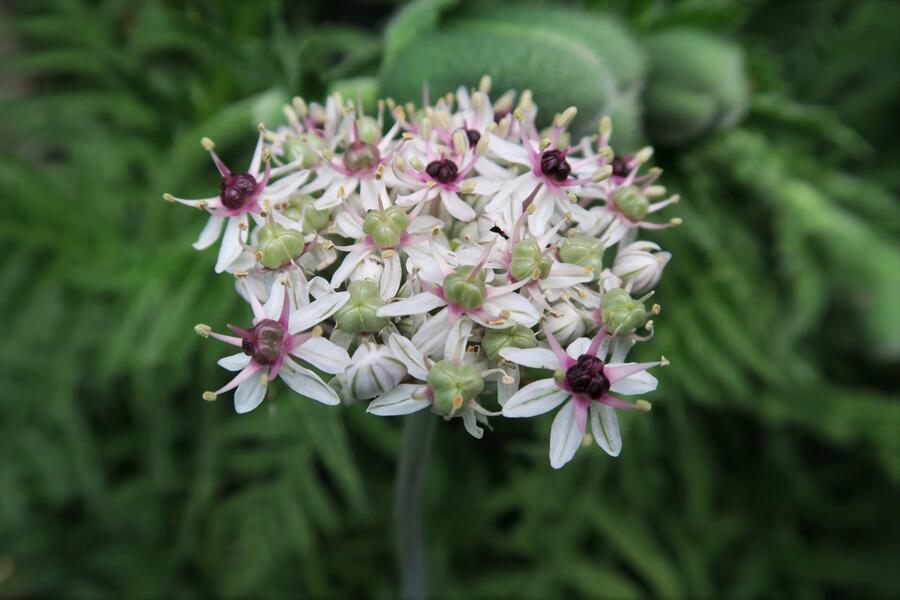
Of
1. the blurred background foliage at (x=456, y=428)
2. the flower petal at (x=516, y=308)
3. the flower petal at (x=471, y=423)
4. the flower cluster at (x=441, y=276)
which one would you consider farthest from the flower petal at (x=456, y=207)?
the blurred background foliage at (x=456, y=428)

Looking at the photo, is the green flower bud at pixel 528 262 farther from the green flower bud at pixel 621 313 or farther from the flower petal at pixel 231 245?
the flower petal at pixel 231 245

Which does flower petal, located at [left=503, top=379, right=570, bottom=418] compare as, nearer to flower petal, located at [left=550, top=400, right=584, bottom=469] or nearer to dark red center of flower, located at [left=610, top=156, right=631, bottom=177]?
flower petal, located at [left=550, top=400, right=584, bottom=469]

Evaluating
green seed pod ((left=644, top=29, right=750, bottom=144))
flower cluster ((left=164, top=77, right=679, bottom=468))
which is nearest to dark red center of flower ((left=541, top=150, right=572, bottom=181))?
flower cluster ((left=164, top=77, right=679, bottom=468))

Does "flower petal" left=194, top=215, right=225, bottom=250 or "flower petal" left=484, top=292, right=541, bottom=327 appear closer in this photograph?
"flower petal" left=484, top=292, right=541, bottom=327

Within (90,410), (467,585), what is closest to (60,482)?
(90,410)

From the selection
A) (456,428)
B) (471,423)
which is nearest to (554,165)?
(471,423)
